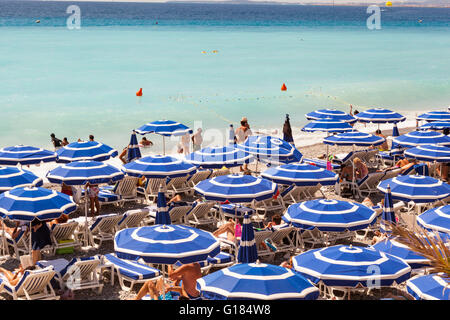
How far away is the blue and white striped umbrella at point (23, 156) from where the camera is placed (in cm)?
1279

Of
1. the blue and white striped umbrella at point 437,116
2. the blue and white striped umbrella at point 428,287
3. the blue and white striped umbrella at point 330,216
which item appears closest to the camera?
the blue and white striped umbrella at point 428,287

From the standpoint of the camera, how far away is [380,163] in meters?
17.8

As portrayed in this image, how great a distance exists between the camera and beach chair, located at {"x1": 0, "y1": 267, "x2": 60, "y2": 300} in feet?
24.8

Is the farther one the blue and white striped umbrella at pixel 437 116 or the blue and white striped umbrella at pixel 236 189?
the blue and white striped umbrella at pixel 437 116

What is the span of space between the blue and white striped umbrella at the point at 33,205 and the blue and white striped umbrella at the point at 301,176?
4268mm

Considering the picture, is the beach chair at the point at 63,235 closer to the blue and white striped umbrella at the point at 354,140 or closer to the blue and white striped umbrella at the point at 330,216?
the blue and white striped umbrella at the point at 330,216

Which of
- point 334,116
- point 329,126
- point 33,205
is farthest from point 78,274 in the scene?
point 334,116

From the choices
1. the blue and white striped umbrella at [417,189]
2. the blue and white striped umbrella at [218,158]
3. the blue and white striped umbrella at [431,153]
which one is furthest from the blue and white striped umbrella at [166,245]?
the blue and white striped umbrella at [431,153]

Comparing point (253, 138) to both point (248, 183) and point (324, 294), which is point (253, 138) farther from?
point (324, 294)

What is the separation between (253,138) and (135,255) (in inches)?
298

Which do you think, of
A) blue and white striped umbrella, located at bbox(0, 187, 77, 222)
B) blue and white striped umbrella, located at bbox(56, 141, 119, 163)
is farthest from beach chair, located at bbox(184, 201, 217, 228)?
blue and white striped umbrella, located at bbox(56, 141, 119, 163)

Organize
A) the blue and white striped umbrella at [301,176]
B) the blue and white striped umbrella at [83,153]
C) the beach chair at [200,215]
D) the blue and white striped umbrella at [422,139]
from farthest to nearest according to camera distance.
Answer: the blue and white striped umbrella at [422,139] < the blue and white striped umbrella at [83,153] < the blue and white striped umbrella at [301,176] < the beach chair at [200,215]

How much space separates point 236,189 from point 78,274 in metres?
3.07
